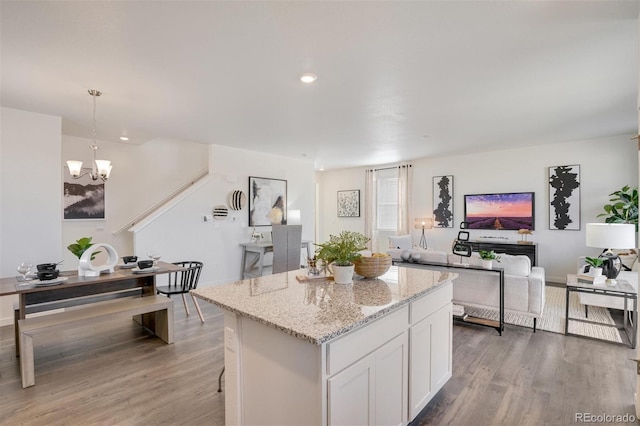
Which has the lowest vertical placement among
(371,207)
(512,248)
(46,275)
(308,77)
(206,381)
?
(206,381)

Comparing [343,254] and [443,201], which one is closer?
[343,254]

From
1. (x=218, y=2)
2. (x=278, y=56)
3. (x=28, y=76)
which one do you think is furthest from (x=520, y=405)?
(x=28, y=76)

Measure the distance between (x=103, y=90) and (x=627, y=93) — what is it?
541 centimetres

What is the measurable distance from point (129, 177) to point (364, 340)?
252 inches

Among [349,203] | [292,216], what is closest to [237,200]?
[292,216]

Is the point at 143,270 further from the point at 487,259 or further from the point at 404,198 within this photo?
the point at 404,198

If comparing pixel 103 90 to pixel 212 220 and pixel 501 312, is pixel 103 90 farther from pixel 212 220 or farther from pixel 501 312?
pixel 501 312

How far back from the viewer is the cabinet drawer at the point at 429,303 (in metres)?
1.94

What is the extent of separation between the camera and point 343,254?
2.14 meters

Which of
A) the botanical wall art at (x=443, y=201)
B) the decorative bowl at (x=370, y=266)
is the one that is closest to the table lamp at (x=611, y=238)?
the decorative bowl at (x=370, y=266)

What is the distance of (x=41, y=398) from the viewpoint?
230 centimetres

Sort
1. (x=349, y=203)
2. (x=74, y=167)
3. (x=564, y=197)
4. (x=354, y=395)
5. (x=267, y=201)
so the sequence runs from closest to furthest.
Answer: (x=354, y=395), (x=74, y=167), (x=564, y=197), (x=267, y=201), (x=349, y=203)

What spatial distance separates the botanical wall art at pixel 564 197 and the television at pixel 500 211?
12.7 inches

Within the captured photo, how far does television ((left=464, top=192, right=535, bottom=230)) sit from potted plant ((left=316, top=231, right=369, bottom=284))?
533 centimetres
